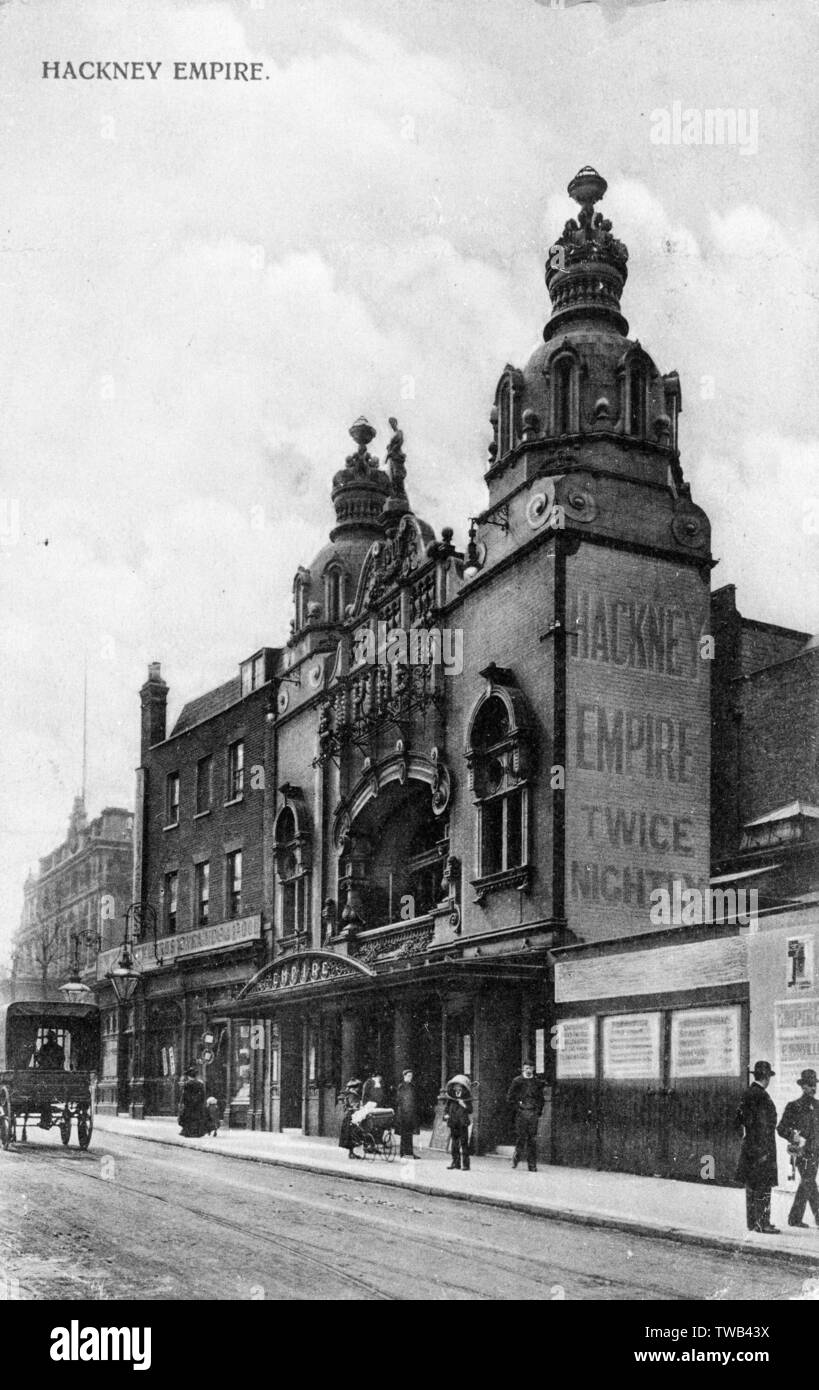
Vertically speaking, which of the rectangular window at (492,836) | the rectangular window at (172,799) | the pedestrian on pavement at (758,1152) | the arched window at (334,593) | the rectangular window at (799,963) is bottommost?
the pedestrian on pavement at (758,1152)

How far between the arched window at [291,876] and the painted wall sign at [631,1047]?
14515 millimetres

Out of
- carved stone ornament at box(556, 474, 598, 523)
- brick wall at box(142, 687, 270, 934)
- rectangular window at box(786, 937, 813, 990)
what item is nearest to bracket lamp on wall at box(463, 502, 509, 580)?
carved stone ornament at box(556, 474, 598, 523)

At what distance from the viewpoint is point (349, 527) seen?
38.9m

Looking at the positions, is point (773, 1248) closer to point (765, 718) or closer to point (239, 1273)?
point (239, 1273)

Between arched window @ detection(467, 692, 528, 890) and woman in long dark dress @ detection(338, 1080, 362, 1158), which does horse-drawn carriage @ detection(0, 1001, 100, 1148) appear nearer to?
woman in long dark dress @ detection(338, 1080, 362, 1158)

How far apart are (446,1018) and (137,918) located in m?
21.9

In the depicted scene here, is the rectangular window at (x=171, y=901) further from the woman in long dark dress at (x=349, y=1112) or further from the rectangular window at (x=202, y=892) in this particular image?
the woman in long dark dress at (x=349, y=1112)

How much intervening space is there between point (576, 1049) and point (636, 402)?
11.5 meters

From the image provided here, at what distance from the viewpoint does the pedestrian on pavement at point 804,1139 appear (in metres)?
15.0

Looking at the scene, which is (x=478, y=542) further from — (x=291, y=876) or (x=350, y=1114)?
(x=291, y=876)

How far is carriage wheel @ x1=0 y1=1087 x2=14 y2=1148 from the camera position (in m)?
25.4

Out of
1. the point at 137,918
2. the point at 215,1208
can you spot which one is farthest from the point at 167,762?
the point at 215,1208

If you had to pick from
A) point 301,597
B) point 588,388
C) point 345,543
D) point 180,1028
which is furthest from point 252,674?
point 588,388
